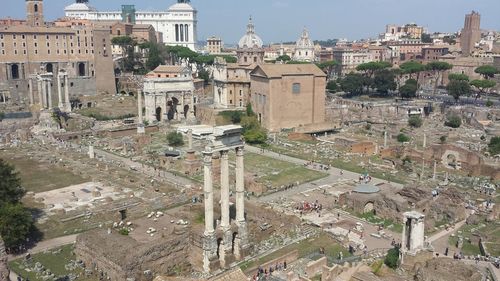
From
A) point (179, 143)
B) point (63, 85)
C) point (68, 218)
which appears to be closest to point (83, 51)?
point (63, 85)

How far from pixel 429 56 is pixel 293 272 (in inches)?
4264

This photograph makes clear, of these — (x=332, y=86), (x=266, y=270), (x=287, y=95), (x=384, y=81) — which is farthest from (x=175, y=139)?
(x=384, y=81)

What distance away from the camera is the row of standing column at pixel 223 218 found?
2298 cm

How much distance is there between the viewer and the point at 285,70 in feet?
195

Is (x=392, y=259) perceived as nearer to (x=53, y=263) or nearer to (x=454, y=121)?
(x=53, y=263)

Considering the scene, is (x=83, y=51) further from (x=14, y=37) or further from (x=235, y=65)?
(x=235, y=65)

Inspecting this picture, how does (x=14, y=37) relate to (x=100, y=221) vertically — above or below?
above

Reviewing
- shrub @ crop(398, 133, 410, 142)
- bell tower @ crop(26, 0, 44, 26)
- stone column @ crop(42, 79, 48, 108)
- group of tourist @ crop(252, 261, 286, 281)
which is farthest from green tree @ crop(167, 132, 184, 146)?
bell tower @ crop(26, 0, 44, 26)

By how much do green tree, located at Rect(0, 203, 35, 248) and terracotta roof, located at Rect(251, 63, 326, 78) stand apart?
3714cm

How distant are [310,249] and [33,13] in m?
80.2

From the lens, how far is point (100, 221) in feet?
96.1

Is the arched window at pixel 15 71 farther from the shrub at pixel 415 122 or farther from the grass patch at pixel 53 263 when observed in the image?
the shrub at pixel 415 122

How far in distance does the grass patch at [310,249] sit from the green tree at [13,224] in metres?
11.3

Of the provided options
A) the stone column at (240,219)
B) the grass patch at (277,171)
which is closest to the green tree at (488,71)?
the grass patch at (277,171)
